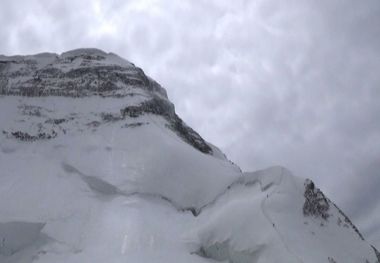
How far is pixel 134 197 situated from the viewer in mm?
27141

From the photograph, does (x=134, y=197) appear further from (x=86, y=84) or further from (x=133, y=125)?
(x=86, y=84)

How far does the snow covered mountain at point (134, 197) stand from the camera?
2114 centimetres

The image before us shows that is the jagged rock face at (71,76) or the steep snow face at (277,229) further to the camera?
the jagged rock face at (71,76)

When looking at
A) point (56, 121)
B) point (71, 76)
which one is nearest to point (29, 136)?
point (56, 121)

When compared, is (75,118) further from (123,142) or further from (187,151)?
(187,151)

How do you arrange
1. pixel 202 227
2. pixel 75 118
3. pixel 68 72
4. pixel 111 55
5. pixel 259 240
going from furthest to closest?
pixel 111 55 < pixel 68 72 < pixel 75 118 < pixel 202 227 < pixel 259 240

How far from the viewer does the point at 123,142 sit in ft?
110

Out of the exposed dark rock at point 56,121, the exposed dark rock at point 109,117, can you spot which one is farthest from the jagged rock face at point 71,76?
the exposed dark rock at point 56,121

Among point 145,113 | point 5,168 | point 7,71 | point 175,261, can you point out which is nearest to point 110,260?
point 175,261

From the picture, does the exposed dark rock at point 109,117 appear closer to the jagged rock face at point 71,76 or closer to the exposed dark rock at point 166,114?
the exposed dark rock at point 166,114

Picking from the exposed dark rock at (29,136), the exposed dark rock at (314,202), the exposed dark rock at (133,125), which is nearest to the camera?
the exposed dark rock at (314,202)

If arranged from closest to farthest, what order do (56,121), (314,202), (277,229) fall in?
(277,229)
(314,202)
(56,121)

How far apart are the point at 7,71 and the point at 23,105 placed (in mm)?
9534

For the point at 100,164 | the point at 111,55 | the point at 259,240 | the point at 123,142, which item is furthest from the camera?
the point at 111,55
